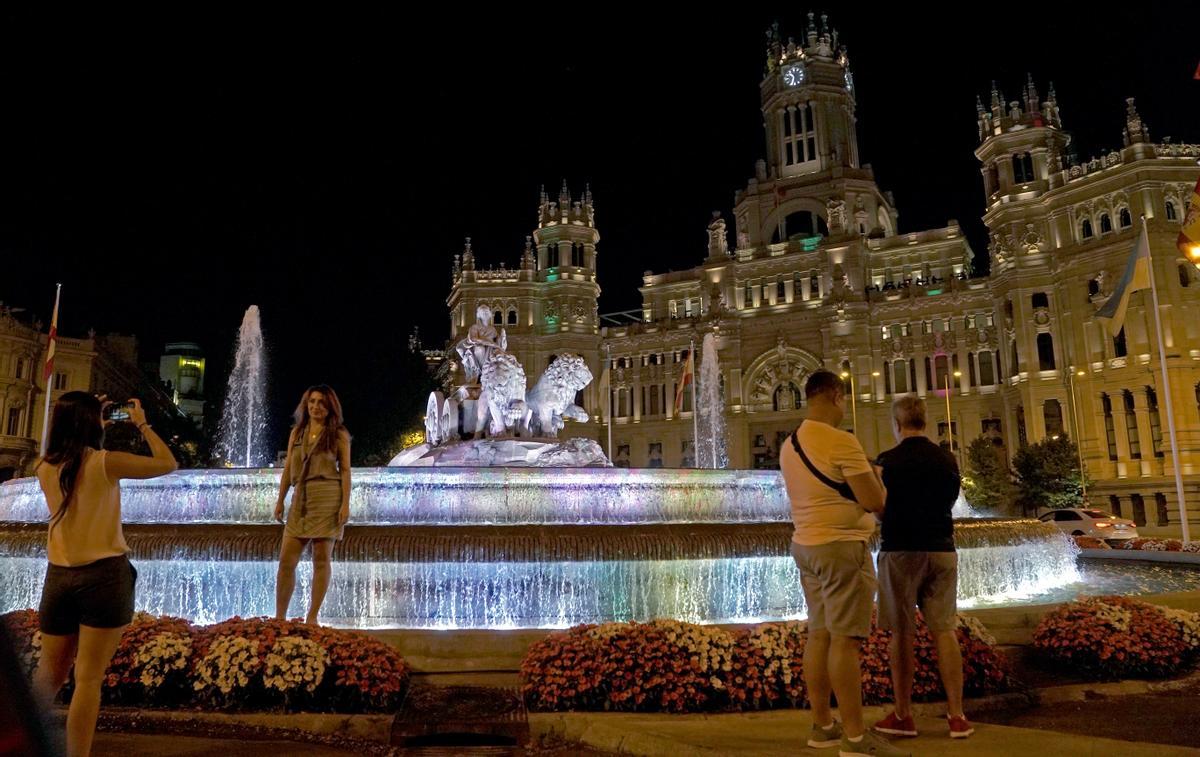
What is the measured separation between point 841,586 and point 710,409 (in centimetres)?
5840

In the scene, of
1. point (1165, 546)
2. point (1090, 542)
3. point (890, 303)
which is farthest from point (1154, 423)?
point (1165, 546)

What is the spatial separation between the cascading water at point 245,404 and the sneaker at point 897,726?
34419mm

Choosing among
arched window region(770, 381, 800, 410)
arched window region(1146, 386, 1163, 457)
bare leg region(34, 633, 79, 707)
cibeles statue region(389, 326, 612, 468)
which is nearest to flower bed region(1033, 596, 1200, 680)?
bare leg region(34, 633, 79, 707)

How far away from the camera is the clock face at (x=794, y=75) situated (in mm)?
73125

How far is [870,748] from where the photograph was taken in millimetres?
4312

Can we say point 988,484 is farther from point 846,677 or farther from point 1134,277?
point 846,677

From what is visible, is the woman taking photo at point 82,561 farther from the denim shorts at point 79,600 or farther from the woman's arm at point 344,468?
the woman's arm at point 344,468

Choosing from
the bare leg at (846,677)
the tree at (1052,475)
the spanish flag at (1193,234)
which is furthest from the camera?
the tree at (1052,475)

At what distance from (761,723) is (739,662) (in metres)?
0.67

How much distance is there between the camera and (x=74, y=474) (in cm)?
414

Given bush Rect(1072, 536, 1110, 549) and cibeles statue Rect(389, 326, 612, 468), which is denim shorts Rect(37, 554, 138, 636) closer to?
cibeles statue Rect(389, 326, 612, 468)

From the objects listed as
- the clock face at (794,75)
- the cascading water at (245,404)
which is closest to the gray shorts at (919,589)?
the cascading water at (245,404)

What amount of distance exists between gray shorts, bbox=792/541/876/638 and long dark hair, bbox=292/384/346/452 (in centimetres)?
405

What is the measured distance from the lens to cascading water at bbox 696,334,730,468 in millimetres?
61906
